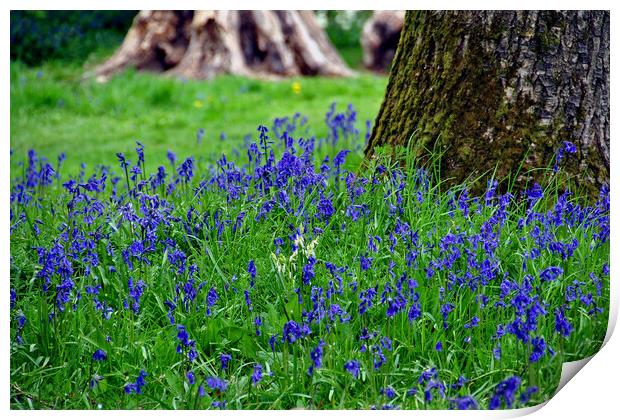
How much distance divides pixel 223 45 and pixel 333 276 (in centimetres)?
427

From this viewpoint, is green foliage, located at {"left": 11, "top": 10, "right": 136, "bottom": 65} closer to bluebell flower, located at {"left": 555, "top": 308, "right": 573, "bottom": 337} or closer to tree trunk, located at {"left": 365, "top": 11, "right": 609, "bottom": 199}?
tree trunk, located at {"left": 365, "top": 11, "right": 609, "bottom": 199}

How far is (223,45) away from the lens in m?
6.66

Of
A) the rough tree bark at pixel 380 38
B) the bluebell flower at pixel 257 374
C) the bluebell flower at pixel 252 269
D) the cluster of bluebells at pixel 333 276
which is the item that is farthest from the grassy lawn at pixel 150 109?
the bluebell flower at pixel 257 374

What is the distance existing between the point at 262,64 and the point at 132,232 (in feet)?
13.4

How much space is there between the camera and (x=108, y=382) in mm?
2645

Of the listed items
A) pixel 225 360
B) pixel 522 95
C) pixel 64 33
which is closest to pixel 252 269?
pixel 225 360

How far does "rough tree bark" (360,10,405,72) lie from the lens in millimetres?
7621

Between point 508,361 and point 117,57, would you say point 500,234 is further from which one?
point 117,57

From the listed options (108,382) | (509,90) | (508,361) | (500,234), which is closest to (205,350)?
(108,382)

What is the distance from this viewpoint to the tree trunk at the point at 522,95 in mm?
3371

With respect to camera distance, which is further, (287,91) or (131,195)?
(287,91)

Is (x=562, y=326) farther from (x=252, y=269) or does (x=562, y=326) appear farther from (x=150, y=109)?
(x=150, y=109)

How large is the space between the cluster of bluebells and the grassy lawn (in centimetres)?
188

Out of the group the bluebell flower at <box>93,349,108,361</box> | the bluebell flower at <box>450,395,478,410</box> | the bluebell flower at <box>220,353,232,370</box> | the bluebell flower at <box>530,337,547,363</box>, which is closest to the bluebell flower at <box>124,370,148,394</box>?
the bluebell flower at <box>93,349,108,361</box>
